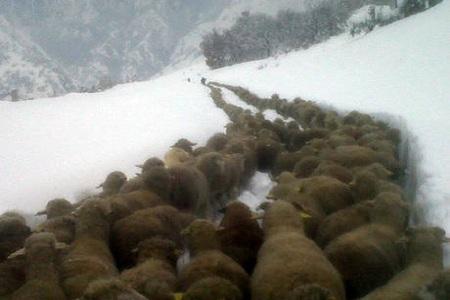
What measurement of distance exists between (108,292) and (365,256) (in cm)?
165

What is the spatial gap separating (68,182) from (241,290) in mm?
3850

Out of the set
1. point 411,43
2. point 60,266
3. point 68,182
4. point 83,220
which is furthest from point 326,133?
point 411,43

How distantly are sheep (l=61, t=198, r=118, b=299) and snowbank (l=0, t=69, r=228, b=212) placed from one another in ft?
6.73

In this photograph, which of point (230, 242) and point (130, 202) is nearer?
point (230, 242)

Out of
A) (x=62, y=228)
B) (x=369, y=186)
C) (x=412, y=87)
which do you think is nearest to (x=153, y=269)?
(x=62, y=228)

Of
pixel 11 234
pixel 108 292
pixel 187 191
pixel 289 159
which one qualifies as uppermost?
pixel 108 292

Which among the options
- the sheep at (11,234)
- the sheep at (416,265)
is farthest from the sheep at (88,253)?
the sheep at (416,265)

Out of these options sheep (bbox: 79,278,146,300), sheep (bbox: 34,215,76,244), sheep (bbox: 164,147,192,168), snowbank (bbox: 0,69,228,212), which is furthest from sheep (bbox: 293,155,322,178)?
sheep (bbox: 79,278,146,300)

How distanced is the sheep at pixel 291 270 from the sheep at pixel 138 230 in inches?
32.9

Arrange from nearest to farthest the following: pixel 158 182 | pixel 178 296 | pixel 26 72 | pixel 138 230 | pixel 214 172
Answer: pixel 178 296
pixel 138 230
pixel 158 182
pixel 214 172
pixel 26 72

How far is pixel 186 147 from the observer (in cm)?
715

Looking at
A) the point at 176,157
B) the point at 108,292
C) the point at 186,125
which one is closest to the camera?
the point at 108,292

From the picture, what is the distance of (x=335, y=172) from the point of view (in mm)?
4910

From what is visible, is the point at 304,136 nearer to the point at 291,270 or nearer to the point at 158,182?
the point at 158,182
